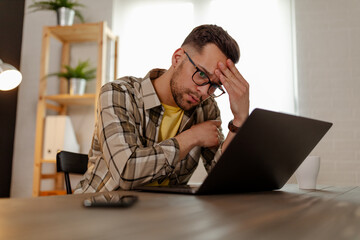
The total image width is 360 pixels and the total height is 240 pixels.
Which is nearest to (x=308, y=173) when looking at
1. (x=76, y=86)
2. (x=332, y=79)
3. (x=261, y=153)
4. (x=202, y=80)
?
(x=261, y=153)

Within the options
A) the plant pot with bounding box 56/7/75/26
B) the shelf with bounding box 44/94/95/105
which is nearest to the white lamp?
the shelf with bounding box 44/94/95/105

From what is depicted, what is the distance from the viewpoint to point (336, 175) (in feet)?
9.00

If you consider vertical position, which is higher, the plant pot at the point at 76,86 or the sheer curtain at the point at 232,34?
the sheer curtain at the point at 232,34

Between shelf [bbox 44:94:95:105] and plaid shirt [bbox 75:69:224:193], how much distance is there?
1492mm

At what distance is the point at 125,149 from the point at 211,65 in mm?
482

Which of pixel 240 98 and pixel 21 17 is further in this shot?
pixel 21 17

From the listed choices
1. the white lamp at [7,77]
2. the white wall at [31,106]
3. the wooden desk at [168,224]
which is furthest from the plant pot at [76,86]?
the wooden desk at [168,224]

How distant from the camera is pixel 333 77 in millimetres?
2834

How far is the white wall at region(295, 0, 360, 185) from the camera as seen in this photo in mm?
2750

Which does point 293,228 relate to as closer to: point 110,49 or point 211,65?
point 211,65

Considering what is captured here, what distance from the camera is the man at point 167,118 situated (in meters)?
1.06

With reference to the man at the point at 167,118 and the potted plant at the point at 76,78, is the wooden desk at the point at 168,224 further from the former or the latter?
the potted plant at the point at 76,78

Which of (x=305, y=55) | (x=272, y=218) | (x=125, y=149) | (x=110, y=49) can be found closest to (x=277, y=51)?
(x=305, y=55)

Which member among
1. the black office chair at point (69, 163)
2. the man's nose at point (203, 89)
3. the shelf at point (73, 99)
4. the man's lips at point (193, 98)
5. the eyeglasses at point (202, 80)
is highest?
the shelf at point (73, 99)
